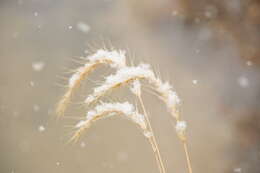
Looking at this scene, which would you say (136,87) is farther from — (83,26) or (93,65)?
(83,26)

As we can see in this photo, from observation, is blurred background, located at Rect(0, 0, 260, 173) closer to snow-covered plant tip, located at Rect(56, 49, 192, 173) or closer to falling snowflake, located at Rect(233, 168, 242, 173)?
falling snowflake, located at Rect(233, 168, 242, 173)

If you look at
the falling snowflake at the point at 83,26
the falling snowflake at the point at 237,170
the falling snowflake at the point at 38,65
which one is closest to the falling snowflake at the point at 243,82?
the falling snowflake at the point at 237,170

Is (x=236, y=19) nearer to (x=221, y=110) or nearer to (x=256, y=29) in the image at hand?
(x=256, y=29)

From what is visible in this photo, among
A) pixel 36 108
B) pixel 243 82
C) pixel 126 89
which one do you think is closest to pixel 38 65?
pixel 36 108

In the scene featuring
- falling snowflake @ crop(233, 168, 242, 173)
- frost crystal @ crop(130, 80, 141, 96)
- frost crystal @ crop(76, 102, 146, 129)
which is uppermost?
falling snowflake @ crop(233, 168, 242, 173)

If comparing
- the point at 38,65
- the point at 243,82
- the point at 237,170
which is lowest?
the point at 237,170

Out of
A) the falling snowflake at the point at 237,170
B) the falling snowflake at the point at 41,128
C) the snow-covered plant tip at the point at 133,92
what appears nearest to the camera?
the snow-covered plant tip at the point at 133,92

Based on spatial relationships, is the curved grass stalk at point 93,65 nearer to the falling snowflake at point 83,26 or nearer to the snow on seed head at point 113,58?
the snow on seed head at point 113,58

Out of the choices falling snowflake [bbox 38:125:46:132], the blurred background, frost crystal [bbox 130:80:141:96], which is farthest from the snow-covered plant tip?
falling snowflake [bbox 38:125:46:132]

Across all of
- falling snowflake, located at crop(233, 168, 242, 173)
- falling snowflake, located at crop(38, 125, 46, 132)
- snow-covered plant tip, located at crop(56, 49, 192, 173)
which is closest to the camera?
snow-covered plant tip, located at crop(56, 49, 192, 173)

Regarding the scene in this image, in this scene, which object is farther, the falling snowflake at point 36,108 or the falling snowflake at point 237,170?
the falling snowflake at point 36,108
